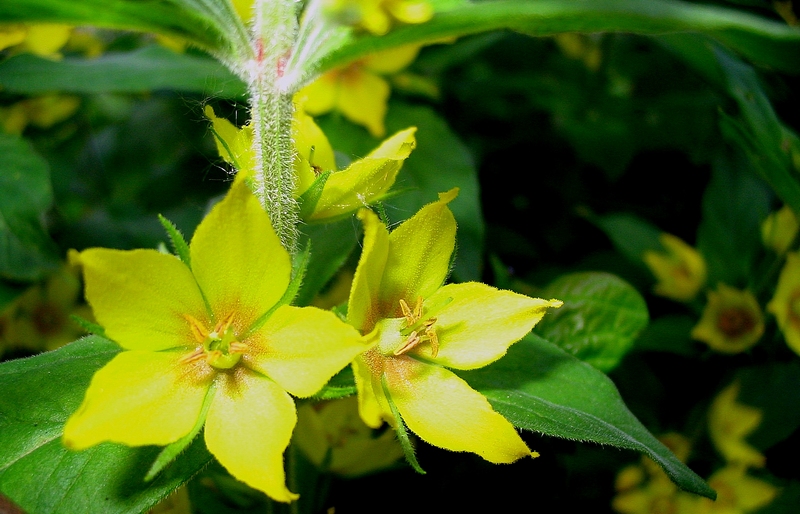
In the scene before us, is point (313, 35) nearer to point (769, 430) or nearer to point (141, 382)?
point (141, 382)

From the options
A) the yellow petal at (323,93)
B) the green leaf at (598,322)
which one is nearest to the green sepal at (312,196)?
the green leaf at (598,322)

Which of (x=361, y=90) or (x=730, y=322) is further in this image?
(x=361, y=90)

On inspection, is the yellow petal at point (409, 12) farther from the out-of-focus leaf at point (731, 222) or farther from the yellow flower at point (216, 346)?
the out-of-focus leaf at point (731, 222)

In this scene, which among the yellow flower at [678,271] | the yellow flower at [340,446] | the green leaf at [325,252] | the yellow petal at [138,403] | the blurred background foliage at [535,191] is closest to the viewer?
the yellow petal at [138,403]

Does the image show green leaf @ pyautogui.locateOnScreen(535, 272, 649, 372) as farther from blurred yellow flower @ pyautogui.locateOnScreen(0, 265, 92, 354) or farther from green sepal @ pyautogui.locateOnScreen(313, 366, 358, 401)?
blurred yellow flower @ pyautogui.locateOnScreen(0, 265, 92, 354)

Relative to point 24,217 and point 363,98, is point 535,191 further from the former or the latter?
point 24,217

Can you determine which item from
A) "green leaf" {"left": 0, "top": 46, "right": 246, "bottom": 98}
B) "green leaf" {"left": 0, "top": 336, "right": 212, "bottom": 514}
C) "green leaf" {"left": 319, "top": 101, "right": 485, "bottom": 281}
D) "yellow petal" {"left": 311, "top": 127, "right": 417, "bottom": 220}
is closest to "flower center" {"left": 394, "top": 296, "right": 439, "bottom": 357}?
"yellow petal" {"left": 311, "top": 127, "right": 417, "bottom": 220}

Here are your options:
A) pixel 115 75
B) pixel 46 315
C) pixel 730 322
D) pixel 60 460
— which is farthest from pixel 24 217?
pixel 730 322
